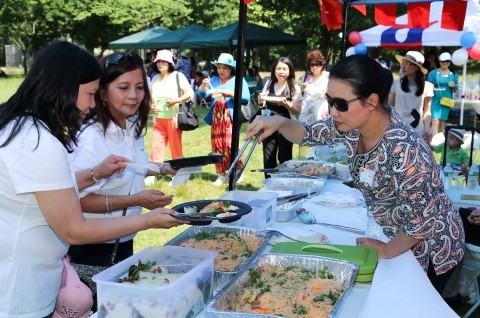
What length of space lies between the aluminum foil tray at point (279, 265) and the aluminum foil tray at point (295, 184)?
1.13 m

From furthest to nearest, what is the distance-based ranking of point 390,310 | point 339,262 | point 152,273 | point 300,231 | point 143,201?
point 300,231, point 143,201, point 339,262, point 152,273, point 390,310

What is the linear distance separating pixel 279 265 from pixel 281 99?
11.9ft

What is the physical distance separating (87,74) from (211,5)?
2270cm

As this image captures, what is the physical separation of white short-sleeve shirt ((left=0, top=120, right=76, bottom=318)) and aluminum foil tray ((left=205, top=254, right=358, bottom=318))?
1.72 ft

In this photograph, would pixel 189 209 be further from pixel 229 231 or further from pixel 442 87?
pixel 442 87

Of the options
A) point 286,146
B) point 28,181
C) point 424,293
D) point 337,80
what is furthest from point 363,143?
point 286,146

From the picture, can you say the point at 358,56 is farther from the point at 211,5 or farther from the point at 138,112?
the point at 211,5

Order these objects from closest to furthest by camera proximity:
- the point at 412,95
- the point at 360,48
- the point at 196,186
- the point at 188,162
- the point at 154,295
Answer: the point at 154,295 < the point at 188,162 < the point at 196,186 < the point at 412,95 < the point at 360,48

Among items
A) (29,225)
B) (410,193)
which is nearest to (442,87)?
(410,193)

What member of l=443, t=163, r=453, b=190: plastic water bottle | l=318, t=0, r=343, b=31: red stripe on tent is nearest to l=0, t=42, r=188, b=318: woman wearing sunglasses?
l=443, t=163, r=453, b=190: plastic water bottle

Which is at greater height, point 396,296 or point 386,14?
point 386,14

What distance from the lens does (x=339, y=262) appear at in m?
1.57

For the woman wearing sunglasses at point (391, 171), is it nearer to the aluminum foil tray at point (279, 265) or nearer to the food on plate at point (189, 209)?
the aluminum foil tray at point (279, 265)

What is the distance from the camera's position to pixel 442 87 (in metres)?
8.63
